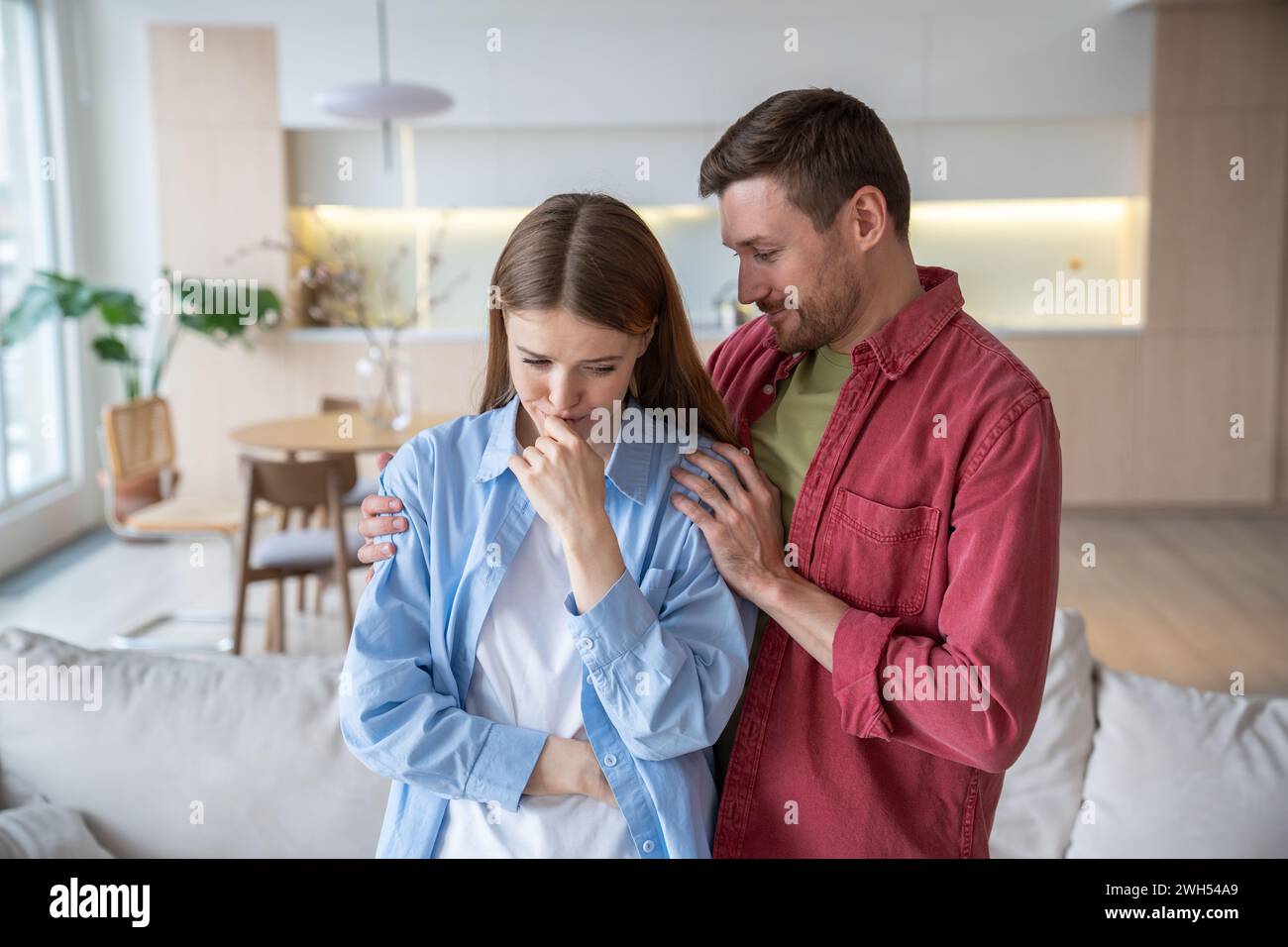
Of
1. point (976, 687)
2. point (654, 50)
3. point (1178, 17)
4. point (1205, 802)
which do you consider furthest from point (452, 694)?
point (1178, 17)

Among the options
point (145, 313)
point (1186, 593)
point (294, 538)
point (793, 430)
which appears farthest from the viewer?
point (145, 313)

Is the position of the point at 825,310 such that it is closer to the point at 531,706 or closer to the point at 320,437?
the point at 531,706

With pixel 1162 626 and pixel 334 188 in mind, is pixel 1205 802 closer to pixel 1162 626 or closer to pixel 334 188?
pixel 1162 626

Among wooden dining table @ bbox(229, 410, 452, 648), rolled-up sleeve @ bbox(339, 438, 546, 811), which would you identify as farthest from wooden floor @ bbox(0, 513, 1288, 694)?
rolled-up sleeve @ bbox(339, 438, 546, 811)

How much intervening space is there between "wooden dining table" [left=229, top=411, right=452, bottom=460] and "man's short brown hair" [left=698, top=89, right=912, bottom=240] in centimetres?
293

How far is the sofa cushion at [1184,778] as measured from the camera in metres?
1.91

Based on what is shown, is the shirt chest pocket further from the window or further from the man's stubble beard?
the window

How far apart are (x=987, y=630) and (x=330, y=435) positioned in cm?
366

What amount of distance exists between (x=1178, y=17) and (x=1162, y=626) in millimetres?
3486

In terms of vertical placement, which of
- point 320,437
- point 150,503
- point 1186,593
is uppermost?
point 320,437

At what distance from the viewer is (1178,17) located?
635 cm

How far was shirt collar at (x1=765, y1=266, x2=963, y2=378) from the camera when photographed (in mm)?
1308

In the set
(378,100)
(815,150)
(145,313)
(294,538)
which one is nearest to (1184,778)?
(815,150)

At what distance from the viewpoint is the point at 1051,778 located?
2.08 m
